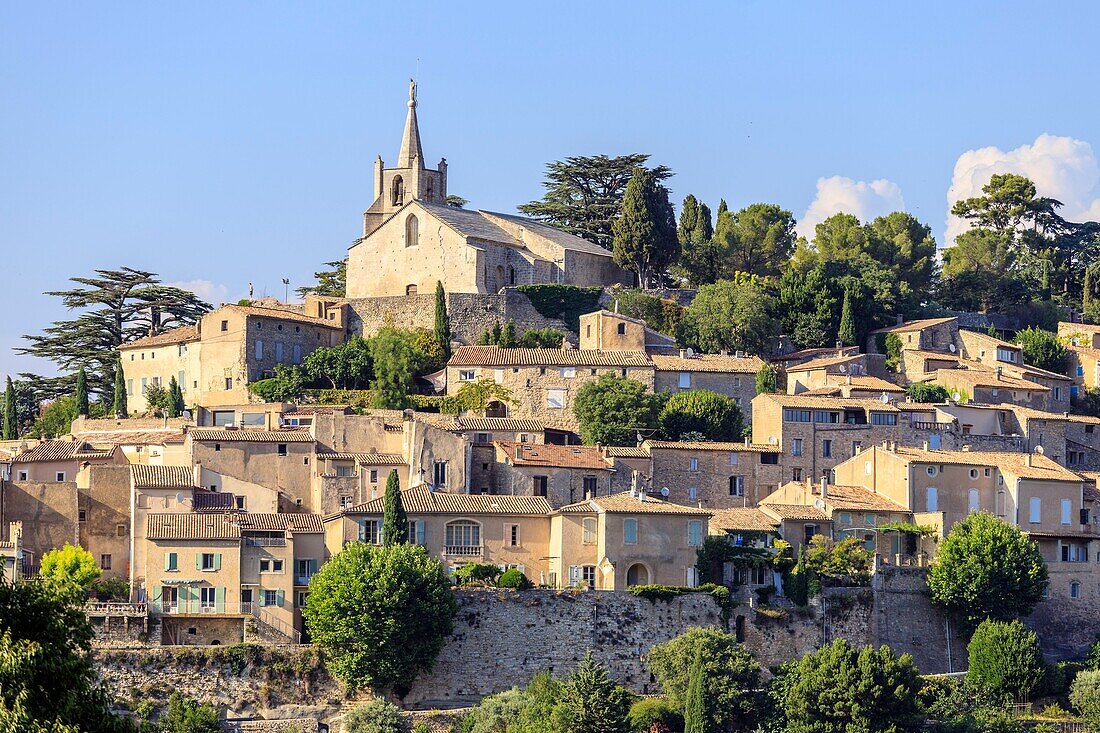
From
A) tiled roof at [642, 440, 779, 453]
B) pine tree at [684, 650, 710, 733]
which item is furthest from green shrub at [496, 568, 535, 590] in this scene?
tiled roof at [642, 440, 779, 453]

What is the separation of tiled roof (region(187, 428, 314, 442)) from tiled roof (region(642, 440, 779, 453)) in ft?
35.0

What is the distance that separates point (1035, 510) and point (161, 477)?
996 inches

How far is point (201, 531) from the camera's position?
173ft

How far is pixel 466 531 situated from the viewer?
5400cm

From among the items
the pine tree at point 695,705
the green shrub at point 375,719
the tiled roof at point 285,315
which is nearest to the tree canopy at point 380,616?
the green shrub at point 375,719

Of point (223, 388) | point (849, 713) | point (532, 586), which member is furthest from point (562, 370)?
point (849, 713)

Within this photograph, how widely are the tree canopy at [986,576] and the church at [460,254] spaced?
27.4 metres

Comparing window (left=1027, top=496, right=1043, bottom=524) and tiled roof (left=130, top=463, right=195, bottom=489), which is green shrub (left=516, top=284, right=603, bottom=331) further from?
window (left=1027, top=496, right=1043, bottom=524)

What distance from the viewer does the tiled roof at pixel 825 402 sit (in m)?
64.6

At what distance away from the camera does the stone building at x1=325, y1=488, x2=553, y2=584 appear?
176ft

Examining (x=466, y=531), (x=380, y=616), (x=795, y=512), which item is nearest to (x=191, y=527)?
(x=380, y=616)

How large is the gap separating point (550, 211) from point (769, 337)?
718 inches

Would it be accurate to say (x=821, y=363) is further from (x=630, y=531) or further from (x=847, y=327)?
(x=630, y=531)

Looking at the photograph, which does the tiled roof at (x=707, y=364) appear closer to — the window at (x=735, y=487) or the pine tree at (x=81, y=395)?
the window at (x=735, y=487)
